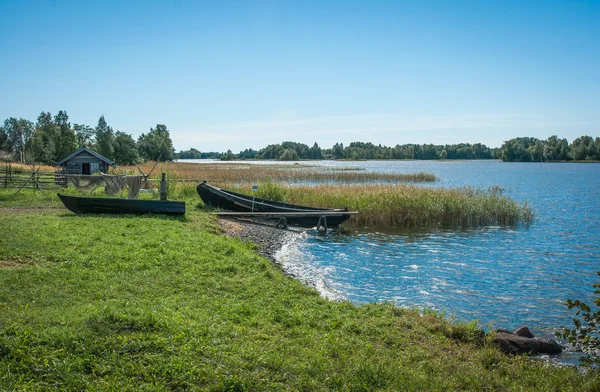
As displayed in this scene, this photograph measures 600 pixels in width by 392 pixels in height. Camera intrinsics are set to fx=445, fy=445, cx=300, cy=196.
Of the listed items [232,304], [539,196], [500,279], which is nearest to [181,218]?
[232,304]

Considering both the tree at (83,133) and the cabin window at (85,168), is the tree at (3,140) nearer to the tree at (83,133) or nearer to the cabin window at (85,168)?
the tree at (83,133)

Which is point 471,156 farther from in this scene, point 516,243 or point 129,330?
point 129,330

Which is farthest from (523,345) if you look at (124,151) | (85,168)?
(124,151)

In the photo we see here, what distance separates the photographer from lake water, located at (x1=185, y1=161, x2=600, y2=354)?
37.7 feet

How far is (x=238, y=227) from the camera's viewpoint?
2092 cm

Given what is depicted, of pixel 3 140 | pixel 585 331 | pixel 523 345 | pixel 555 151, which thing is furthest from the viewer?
pixel 555 151

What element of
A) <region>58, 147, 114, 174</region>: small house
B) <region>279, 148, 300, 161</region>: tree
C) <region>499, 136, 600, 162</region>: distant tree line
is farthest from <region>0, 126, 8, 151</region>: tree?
<region>499, 136, 600, 162</region>: distant tree line

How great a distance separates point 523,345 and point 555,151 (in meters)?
161

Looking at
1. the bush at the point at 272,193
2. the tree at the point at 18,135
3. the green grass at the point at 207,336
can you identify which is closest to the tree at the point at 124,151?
the tree at the point at 18,135

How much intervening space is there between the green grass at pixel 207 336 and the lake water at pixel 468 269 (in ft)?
9.98

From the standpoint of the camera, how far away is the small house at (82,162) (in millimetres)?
33844

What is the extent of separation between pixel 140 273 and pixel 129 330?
11.2 ft

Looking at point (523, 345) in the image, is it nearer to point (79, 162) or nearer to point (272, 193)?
point (272, 193)

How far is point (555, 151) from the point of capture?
14688 centimetres
